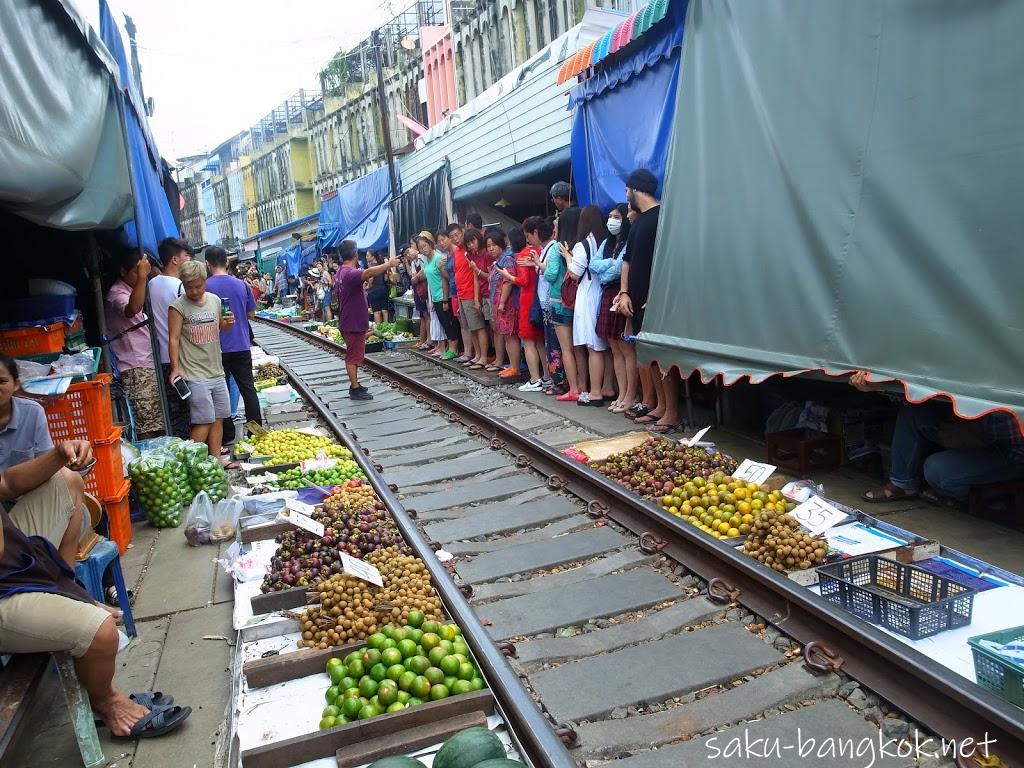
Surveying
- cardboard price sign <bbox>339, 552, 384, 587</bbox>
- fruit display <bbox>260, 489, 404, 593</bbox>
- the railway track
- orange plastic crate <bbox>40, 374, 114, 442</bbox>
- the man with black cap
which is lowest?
the railway track

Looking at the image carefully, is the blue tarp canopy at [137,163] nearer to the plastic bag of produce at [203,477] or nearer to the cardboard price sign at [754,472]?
the plastic bag of produce at [203,477]

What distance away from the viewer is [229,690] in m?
3.65

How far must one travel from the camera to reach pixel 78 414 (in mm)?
5141

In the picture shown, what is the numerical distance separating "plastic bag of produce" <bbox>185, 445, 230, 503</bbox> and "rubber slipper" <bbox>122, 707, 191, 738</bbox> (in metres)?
3.44

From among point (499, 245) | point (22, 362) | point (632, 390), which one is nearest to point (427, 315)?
point (499, 245)

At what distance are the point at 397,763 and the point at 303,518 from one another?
7.99 feet

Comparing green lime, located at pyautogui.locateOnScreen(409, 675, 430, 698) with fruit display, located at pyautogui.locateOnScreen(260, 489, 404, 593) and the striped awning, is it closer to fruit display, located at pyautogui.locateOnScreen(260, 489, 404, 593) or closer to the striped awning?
fruit display, located at pyautogui.locateOnScreen(260, 489, 404, 593)

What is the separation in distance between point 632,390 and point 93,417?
17.8 ft

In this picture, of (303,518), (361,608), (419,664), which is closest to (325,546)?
(303,518)

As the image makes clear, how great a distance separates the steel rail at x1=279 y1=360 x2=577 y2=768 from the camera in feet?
9.07

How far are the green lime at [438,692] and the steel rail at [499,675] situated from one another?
0.64 feet

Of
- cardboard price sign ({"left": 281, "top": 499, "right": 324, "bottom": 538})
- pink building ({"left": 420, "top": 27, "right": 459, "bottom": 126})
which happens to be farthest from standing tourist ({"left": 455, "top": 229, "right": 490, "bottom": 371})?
pink building ({"left": 420, "top": 27, "right": 459, "bottom": 126})

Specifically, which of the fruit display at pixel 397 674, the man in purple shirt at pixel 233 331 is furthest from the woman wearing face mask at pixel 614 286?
the fruit display at pixel 397 674

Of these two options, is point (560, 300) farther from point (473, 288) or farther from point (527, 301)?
point (473, 288)
